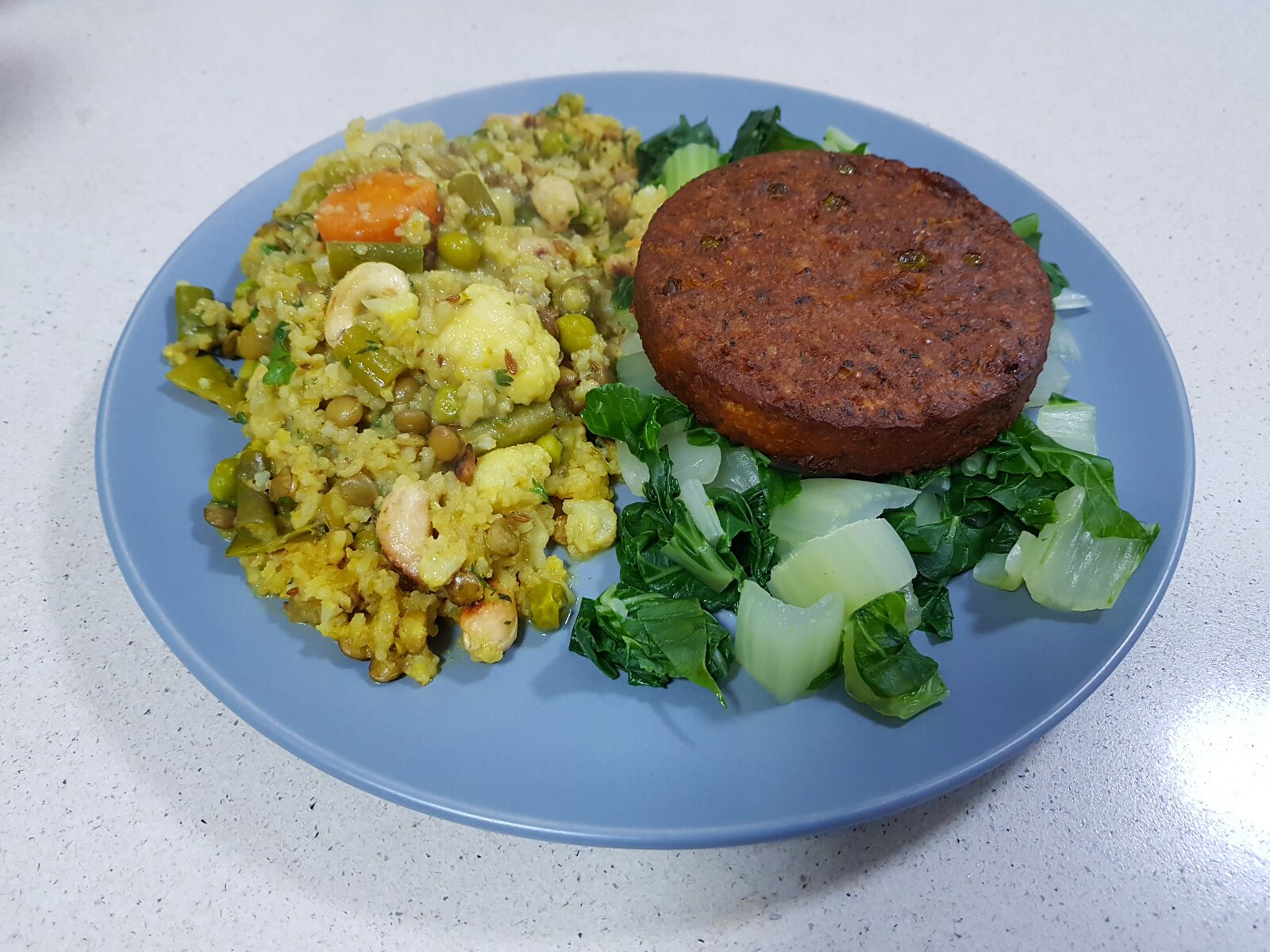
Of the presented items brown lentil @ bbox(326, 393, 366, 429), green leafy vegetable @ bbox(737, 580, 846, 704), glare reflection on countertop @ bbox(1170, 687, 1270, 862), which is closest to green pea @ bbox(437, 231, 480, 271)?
brown lentil @ bbox(326, 393, 366, 429)

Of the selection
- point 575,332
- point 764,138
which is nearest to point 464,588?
point 575,332

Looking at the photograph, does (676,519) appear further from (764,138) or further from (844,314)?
(764,138)

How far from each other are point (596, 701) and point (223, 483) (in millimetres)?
1378

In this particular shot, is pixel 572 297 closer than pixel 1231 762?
No

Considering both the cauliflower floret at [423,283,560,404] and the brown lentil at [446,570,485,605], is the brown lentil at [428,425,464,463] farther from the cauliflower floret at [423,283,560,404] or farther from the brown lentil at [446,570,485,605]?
the brown lentil at [446,570,485,605]

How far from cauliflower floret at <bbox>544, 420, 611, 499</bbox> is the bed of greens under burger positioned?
0.26ft

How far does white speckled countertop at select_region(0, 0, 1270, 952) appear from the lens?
2.32 m

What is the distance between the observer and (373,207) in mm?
2965

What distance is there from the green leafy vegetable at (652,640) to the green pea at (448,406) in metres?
0.74

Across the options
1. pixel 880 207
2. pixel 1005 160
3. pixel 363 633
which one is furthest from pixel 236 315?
pixel 1005 160

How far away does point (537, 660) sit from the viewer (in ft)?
8.07

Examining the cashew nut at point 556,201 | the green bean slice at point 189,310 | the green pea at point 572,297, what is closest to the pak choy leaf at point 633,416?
the green pea at point 572,297

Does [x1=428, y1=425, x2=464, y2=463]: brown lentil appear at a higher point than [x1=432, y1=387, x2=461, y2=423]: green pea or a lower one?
lower

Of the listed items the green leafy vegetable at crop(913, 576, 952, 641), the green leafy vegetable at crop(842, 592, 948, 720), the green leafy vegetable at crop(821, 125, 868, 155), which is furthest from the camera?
the green leafy vegetable at crop(821, 125, 868, 155)
